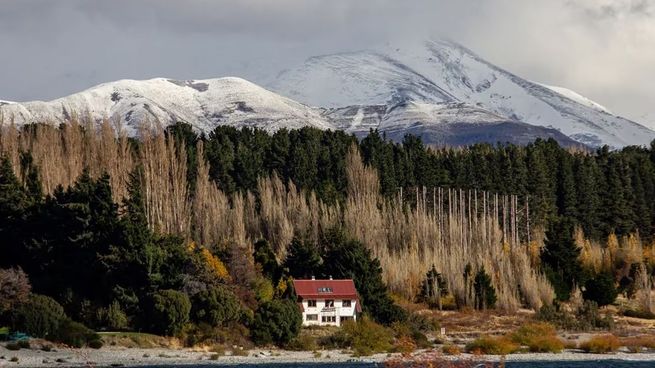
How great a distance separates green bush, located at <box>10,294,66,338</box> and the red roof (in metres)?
15.8

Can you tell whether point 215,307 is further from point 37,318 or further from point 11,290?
point 11,290

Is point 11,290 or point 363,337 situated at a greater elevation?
point 11,290

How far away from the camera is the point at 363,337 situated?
67000 mm

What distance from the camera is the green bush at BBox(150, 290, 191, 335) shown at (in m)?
64.3

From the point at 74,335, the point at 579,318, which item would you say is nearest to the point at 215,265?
the point at 74,335

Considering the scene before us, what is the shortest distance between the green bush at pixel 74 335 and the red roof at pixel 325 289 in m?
14.7

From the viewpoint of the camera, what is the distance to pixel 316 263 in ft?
257

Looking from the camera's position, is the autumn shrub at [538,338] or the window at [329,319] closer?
the autumn shrub at [538,338]

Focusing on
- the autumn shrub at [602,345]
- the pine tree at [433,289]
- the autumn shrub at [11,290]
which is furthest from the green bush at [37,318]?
the autumn shrub at [602,345]

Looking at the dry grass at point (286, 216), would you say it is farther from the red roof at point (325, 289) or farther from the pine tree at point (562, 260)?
the red roof at point (325, 289)

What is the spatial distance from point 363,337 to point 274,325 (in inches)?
201

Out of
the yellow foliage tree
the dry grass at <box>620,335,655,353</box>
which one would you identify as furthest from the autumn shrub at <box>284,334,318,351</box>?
the dry grass at <box>620,335,655,353</box>

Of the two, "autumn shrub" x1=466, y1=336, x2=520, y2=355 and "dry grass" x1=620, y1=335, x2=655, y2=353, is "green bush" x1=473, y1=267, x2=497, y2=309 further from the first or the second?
"autumn shrub" x1=466, y1=336, x2=520, y2=355

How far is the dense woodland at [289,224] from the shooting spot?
67.9 metres
